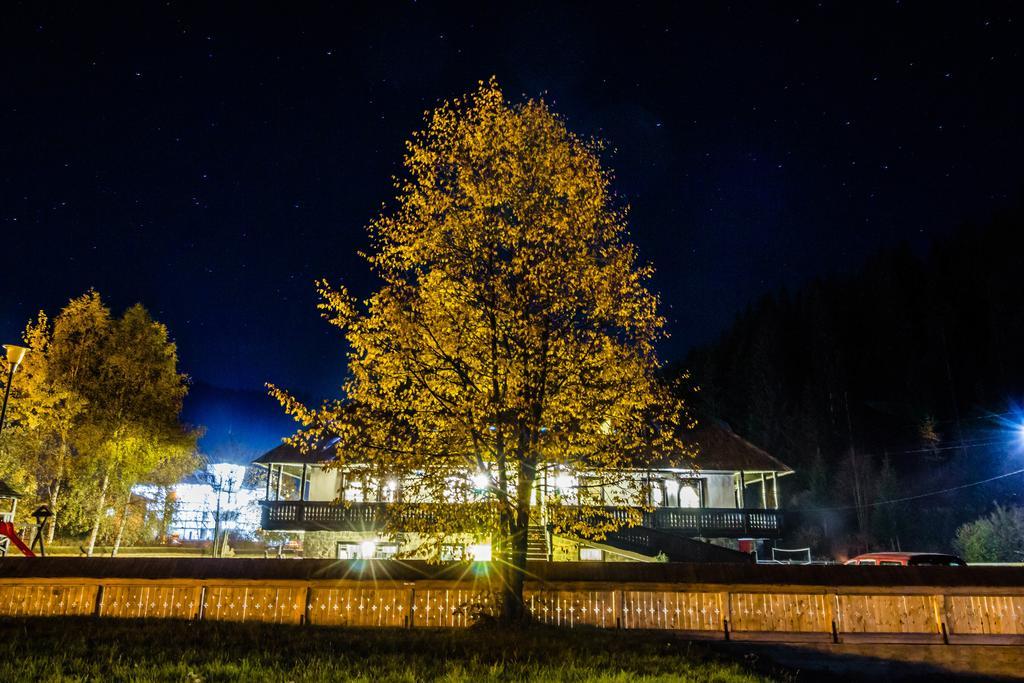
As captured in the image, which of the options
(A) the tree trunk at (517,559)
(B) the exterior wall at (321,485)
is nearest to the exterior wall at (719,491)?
(B) the exterior wall at (321,485)

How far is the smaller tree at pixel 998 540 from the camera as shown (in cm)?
3428

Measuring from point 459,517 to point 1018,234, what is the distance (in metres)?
73.1

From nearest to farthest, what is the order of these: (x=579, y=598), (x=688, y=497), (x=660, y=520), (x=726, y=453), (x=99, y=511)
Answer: (x=579, y=598) < (x=660, y=520) < (x=99, y=511) < (x=726, y=453) < (x=688, y=497)

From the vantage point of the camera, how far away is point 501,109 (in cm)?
1689

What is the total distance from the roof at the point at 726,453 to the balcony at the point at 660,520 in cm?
259

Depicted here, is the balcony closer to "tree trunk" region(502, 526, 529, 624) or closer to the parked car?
the parked car

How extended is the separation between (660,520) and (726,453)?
250 inches

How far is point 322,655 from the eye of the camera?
10.9 m

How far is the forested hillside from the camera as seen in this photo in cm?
5262

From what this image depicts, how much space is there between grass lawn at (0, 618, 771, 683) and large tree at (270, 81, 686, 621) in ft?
8.96

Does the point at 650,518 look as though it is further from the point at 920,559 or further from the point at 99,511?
the point at 99,511

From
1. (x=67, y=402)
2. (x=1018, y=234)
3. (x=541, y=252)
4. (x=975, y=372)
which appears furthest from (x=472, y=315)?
(x=1018, y=234)

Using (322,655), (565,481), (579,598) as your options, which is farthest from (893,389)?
(322,655)

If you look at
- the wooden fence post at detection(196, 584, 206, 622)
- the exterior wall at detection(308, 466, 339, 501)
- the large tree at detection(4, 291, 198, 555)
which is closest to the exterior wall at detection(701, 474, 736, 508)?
the exterior wall at detection(308, 466, 339, 501)
